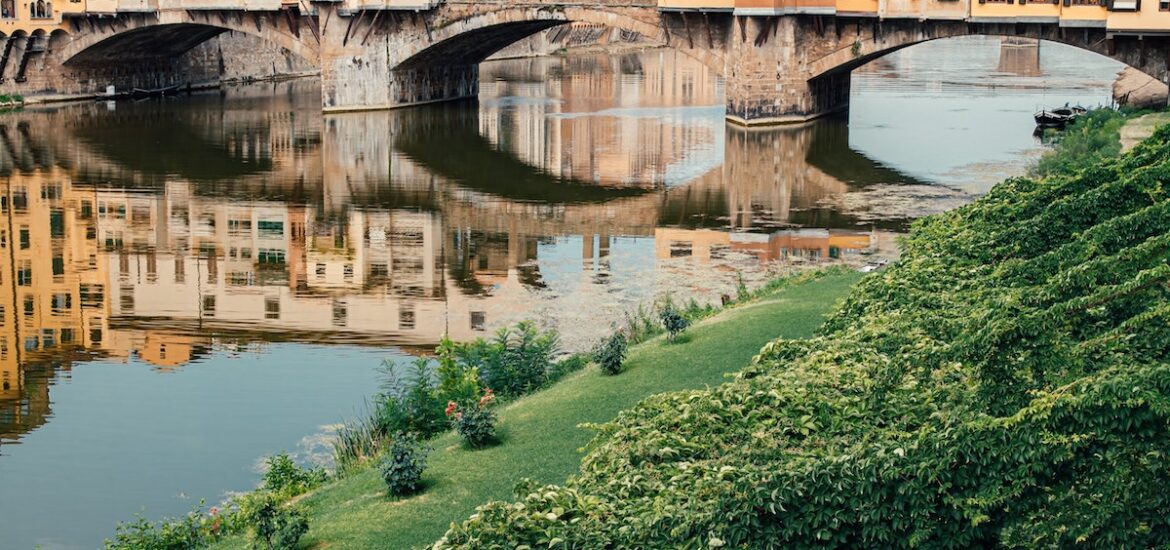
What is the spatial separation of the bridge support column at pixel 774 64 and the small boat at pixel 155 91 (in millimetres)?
29577

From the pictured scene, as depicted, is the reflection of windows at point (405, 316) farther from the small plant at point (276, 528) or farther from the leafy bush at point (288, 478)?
the small plant at point (276, 528)

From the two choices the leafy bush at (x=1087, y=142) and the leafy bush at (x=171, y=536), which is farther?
the leafy bush at (x=1087, y=142)

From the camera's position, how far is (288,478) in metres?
16.9

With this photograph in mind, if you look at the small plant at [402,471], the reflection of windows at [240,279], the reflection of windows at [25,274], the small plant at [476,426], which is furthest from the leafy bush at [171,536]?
the reflection of windows at [25,274]

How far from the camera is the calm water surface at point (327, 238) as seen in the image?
20.2 m

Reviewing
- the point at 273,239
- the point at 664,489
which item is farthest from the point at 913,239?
the point at 273,239

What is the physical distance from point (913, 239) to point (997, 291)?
19.1 ft

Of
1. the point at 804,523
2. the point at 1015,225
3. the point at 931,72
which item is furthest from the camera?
the point at 931,72

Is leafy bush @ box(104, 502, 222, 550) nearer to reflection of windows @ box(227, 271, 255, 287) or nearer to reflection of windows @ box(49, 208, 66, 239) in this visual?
reflection of windows @ box(227, 271, 255, 287)

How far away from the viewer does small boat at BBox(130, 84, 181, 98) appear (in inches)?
2709

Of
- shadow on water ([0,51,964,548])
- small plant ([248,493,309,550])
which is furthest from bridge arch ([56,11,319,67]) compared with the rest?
small plant ([248,493,309,550])

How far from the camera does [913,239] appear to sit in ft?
62.5

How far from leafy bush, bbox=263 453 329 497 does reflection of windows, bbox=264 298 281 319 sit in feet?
31.7

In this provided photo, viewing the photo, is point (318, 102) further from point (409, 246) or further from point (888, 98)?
point (409, 246)
